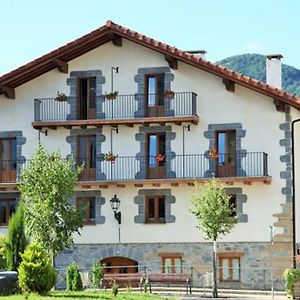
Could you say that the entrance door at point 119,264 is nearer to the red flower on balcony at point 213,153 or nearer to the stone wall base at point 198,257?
the stone wall base at point 198,257

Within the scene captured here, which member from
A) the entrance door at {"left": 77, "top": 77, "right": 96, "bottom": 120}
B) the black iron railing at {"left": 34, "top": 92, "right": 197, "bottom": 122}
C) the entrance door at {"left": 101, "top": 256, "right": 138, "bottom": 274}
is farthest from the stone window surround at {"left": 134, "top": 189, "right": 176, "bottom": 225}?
the entrance door at {"left": 77, "top": 77, "right": 96, "bottom": 120}

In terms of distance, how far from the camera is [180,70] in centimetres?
3456

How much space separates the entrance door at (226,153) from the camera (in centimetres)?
3369

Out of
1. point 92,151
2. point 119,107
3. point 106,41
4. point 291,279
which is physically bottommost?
point 291,279

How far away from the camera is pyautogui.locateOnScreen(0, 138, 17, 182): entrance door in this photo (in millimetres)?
35594

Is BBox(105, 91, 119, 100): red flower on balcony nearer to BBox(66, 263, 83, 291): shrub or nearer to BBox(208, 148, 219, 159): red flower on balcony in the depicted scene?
A: BBox(208, 148, 219, 159): red flower on balcony

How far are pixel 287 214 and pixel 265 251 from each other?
1.48 meters

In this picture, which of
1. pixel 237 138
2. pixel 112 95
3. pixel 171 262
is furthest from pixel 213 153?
pixel 112 95

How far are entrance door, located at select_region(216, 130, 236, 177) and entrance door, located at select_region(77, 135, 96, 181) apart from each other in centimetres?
455

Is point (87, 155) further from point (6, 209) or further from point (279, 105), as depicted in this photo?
point (279, 105)

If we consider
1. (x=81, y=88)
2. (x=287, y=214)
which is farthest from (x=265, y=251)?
(x=81, y=88)

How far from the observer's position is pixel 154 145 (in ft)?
114

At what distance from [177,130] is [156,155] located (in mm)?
1165

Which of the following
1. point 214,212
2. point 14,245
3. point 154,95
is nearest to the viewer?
point 14,245
